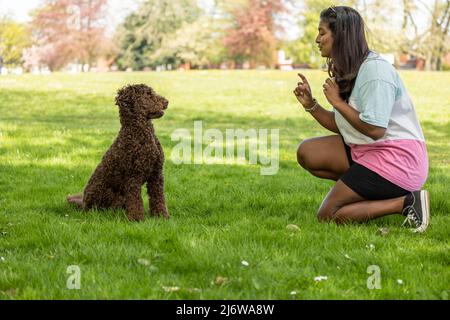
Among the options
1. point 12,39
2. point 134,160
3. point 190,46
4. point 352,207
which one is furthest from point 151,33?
point 352,207

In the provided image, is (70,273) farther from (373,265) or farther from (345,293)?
(373,265)

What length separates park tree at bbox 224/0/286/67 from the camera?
177ft

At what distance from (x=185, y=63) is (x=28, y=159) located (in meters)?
51.6

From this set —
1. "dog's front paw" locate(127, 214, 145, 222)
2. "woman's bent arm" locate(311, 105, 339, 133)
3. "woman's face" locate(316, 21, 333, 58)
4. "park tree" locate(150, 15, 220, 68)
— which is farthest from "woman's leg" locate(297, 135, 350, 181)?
"park tree" locate(150, 15, 220, 68)

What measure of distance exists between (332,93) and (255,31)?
50.9 metres

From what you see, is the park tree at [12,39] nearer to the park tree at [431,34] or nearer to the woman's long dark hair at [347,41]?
the park tree at [431,34]

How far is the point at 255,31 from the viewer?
178 ft

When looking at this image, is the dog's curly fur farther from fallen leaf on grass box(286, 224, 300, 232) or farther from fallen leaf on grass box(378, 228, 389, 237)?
fallen leaf on grass box(378, 228, 389, 237)

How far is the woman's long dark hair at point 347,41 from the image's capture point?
187 inches

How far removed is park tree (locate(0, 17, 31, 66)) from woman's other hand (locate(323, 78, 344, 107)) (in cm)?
6784

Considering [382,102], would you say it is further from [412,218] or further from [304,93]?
[412,218]
